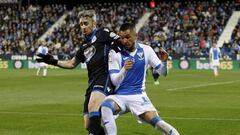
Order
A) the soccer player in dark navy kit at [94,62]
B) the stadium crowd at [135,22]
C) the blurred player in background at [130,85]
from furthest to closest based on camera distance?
the stadium crowd at [135,22] < the soccer player in dark navy kit at [94,62] < the blurred player in background at [130,85]

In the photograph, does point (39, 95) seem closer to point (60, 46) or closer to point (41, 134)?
point (41, 134)

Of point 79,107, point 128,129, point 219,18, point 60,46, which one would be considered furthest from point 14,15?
point 128,129

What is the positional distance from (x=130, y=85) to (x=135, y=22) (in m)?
49.3

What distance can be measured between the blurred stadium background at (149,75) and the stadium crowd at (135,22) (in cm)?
8

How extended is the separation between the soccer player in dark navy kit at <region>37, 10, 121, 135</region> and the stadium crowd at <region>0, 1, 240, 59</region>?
37605 mm

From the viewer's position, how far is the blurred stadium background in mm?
14875

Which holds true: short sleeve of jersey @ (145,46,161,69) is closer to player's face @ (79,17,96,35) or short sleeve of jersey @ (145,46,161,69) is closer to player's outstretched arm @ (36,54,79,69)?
player's face @ (79,17,96,35)

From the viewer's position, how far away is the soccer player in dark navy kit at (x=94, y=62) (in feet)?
33.3

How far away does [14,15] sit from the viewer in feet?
212

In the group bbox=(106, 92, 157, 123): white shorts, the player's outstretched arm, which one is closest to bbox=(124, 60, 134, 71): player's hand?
bbox=(106, 92, 157, 123): white shorts

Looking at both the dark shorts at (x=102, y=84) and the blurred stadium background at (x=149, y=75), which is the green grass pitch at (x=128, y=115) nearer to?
the blurred stadium background at (x=149, y=75)

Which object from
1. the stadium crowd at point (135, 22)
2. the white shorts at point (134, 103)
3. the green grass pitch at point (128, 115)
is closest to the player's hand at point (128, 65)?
the white shorts at point (134, 103)

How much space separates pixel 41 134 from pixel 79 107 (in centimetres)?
595

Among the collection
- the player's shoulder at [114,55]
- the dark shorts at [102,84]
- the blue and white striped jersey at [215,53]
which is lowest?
the blue and white striped jersey at [215,53]
